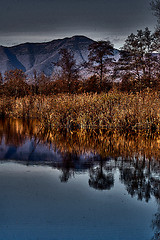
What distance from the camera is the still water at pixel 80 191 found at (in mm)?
5340

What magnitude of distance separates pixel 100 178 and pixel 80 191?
1.18m

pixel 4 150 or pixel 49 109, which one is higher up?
pixel 49 109

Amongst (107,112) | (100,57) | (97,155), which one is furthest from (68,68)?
(97,155)

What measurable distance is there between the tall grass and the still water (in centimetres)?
323

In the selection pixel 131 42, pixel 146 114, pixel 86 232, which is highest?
pixel 131 42

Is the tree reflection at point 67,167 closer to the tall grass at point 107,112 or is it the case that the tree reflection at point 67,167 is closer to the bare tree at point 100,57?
the tall grass at point 107,112

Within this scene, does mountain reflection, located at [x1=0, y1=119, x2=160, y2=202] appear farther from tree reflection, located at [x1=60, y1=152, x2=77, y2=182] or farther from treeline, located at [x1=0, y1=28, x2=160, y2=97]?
treeline, located at [x1=0, y1=28, x2=160, y2=97]

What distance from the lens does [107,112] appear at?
16953 mm

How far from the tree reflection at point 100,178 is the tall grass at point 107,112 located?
24.5 feet

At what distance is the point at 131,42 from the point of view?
48.3 metres

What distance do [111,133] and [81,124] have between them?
218 centimetres

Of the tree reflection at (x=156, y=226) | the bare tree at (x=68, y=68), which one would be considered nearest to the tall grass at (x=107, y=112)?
the tree reflection at (x=156, y=226)

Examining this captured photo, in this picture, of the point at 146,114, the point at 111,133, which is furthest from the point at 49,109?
the point at 146,114

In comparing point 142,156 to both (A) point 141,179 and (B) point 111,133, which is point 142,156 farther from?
(B) point 111,133
